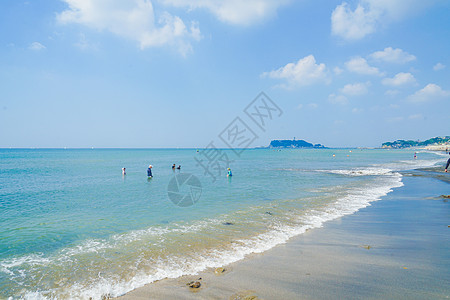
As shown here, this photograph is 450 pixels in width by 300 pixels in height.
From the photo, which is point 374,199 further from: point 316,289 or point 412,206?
point 316,289

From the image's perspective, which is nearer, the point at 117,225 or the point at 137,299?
the point at 137,299

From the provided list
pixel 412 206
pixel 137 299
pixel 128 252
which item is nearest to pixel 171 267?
pixel 137 299

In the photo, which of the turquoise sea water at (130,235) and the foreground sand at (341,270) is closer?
the foreground sand at (341,270)

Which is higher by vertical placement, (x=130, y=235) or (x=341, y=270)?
(x=341, y=270)

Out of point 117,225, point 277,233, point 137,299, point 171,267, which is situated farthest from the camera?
point 117,225

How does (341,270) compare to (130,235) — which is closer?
(341,270)

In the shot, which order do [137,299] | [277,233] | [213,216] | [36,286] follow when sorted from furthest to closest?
[213,216] < [277,233] < [36,286] < [137,299]

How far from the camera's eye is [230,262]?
757 centimetres

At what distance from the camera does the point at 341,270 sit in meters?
6.64

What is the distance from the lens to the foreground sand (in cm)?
561

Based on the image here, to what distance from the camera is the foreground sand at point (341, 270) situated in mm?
5613

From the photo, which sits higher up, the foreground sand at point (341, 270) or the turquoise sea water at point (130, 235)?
the foreground sand at point (341, 270)

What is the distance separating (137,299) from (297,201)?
1366 centimetres

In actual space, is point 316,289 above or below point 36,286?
above
